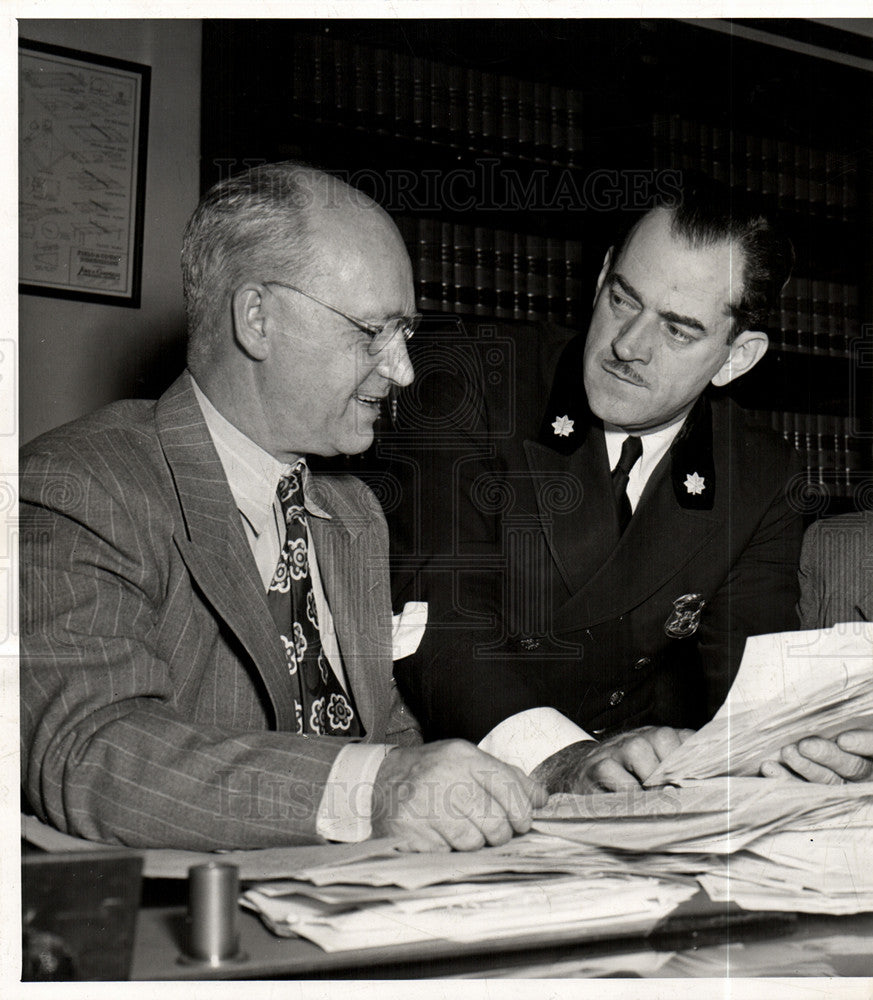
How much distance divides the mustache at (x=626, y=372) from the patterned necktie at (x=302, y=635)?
0.63 metres

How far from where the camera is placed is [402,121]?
2.09 m

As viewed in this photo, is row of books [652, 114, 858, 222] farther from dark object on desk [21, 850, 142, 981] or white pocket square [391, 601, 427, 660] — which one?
dark object on desk [21, 850, 142, 981]

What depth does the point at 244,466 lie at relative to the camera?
141cm

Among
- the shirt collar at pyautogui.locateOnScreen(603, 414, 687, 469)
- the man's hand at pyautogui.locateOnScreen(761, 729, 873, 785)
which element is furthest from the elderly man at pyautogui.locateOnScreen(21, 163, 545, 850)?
the shirt collar at pyautogui.locateOnScreen(603, 414, 687, 469)

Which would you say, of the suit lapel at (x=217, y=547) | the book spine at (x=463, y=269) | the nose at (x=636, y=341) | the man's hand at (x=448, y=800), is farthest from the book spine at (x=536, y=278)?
the man's hand at (x=448, y=800)

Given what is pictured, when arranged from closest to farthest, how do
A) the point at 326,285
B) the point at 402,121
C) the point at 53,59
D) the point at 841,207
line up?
the point at 326,285 < the point at 53,59 < the point at 402,121 < the point at 841,207

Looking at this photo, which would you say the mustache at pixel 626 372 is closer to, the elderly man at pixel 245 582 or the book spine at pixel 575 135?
the elderly man at pixel 245 582

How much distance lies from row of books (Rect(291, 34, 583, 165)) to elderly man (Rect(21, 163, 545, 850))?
0.64m

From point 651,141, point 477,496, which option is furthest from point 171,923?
point 651,141

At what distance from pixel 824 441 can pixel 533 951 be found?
1859mm

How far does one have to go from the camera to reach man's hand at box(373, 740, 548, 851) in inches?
40.9

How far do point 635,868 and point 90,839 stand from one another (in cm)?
56

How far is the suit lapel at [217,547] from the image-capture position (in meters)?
1.27

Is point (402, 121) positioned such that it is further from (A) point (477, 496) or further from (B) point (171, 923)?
(B) point (171, 923)
